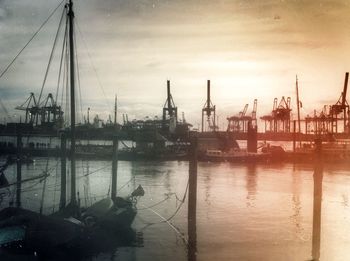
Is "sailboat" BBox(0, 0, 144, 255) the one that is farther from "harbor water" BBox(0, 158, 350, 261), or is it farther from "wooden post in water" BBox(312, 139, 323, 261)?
"wooden post in water" BBox(312, 139, 323, 261)

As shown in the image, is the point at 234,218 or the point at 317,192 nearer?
the point at 317,192

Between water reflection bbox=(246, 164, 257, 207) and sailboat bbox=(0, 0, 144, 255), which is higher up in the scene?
sailboat bbox=(0, 0, 144, 255)

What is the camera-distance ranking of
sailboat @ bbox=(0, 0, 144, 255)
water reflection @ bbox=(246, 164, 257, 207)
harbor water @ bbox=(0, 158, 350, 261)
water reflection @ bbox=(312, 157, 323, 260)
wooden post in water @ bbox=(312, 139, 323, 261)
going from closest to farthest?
sailboat @ bbox=(0, 0, 144, 255) < wooden post in water @ bbox=(312, 139, 323, 261) < water reflection @ bbox=(312, 157, 323, 260) < harbor water @ bbox=(0, 158, 350, 261) < water reflection @ bbox=(246, 164, 257, 207)

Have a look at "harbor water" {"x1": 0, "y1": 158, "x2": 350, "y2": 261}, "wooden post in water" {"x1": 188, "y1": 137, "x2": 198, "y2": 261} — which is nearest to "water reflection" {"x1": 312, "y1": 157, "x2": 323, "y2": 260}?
"harbor water" {"x1": 0, "y1": 158, "x2": 350, "y2": 261}

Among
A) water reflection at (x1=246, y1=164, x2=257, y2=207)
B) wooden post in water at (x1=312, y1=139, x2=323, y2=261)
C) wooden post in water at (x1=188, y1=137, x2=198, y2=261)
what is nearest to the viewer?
wooden post in water at (x1=312, y1=139, x2=323, y2=261)

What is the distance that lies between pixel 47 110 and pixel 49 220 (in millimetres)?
115120

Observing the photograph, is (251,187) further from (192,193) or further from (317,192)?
(317,192)

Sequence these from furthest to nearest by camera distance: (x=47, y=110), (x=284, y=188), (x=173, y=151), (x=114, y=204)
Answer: (x=47, y=110), (x=173, y=151), (x=284, y=188), (x=114, y=204)

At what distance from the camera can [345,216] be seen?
101 feet

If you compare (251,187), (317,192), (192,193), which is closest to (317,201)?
(317,192)

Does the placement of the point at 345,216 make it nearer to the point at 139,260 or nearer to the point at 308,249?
the point at 308,249

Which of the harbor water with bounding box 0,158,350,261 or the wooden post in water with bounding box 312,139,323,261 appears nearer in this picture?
the wooden post in water with bounding box 312,139,323,261

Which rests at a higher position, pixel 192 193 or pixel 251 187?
pixel 192 193

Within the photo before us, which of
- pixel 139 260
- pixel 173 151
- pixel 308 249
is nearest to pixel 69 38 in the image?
pixel 139 260
